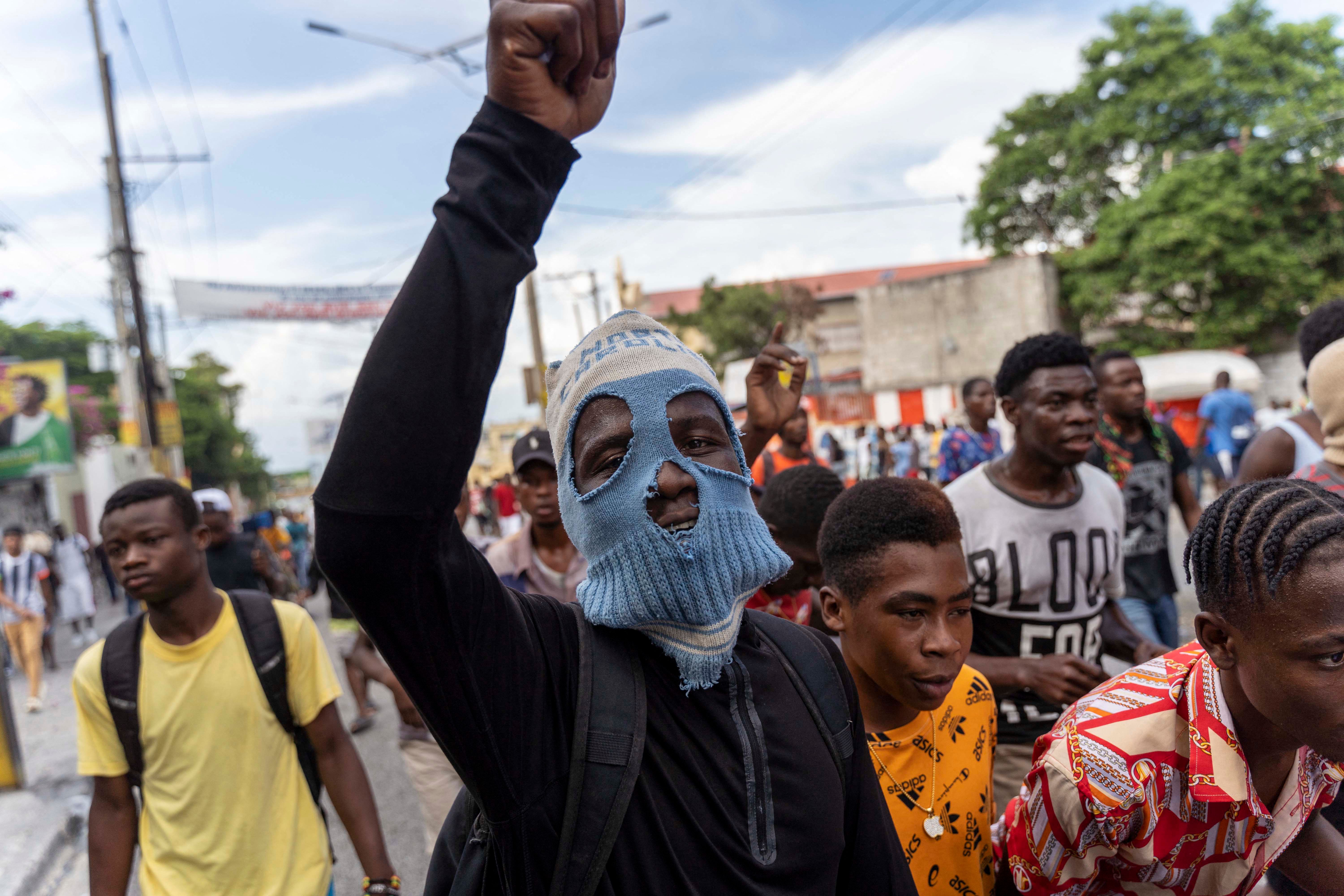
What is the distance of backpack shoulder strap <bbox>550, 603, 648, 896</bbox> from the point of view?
1151 millimetres

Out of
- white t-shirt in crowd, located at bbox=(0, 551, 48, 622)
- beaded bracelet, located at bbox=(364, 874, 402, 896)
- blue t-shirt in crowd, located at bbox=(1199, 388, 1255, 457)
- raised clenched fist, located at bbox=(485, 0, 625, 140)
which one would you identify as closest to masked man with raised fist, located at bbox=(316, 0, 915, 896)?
raised clenched fist, located at bbox=(485, 0, 625, 140)

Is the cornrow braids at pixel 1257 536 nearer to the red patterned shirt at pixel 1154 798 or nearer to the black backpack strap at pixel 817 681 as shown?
the red patterned shirt at pixel 1154 798

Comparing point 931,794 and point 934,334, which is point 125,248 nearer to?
point 931,794

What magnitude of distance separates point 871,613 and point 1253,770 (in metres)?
0.79

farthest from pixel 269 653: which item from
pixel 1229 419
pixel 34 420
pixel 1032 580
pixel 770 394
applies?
pixel 34 420

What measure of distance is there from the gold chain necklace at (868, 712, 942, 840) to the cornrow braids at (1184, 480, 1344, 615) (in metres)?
0.68

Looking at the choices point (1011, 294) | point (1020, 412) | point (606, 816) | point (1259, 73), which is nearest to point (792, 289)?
point (1011, 294)

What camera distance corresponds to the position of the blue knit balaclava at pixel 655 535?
130cm

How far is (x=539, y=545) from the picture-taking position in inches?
155

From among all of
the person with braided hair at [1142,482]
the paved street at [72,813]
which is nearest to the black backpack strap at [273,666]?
the paved street at [72,813]

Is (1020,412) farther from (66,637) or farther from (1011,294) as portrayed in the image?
(1011,294)

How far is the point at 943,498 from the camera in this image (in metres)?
2.31

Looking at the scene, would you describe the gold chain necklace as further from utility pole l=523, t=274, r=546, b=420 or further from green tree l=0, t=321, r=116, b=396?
green tree l=0, t=321, r=116, b=396

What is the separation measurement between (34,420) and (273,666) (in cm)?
1600
